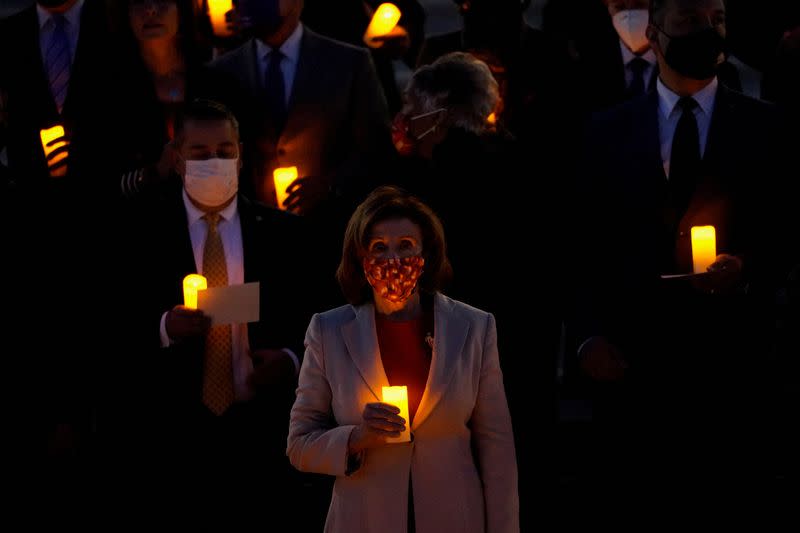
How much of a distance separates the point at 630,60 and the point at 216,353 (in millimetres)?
2692

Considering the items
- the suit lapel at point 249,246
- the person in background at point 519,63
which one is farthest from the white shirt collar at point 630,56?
the suit lapel at point 249,246

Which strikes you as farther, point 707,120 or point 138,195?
point 138,195

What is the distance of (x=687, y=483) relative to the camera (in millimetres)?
5320

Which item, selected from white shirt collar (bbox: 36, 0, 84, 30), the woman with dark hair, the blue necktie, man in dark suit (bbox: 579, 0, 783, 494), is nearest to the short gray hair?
man in dark suit (bbox: 579, 0, 783, 494)

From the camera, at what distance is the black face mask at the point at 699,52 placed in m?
5.34

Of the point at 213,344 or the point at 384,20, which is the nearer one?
the point at 213,344

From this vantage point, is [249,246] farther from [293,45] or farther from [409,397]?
[293,45]

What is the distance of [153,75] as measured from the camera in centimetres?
666

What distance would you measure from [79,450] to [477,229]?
78.5 inches

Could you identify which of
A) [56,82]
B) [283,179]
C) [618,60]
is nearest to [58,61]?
[56,82]

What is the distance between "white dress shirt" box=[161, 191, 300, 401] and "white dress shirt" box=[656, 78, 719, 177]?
5.32 feet

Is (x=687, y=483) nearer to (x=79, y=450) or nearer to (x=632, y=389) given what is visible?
(x=632, y=389)

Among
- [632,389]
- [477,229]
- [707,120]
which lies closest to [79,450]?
[477,229]

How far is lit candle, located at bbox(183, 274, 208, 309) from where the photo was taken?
5.31 metres
